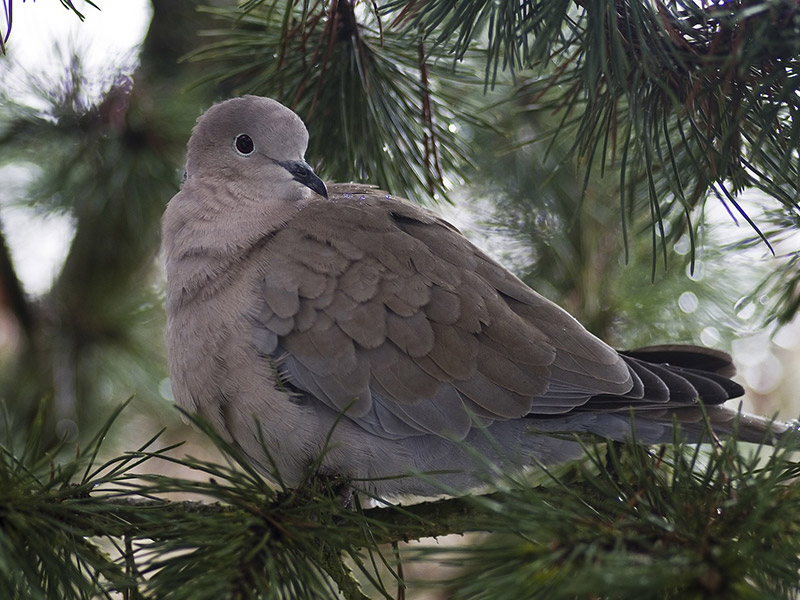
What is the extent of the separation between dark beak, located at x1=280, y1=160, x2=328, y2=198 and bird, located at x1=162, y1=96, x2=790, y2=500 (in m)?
0.05

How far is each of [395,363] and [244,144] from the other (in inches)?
27.3

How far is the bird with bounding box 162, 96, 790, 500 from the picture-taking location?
1435 mm

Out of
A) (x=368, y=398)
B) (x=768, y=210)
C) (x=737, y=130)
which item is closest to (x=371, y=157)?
(x=368, y=398)

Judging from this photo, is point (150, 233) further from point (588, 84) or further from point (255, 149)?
point (588, 84)

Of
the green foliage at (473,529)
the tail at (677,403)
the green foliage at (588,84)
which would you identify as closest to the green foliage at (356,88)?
the green foliage at (588,84)

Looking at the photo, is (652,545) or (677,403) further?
(677,403)

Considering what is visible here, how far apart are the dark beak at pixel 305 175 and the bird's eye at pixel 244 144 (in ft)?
0.40

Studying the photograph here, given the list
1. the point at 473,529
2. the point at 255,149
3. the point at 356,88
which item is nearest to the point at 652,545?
the point at 473,529

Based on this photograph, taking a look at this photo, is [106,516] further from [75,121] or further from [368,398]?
[75,121]

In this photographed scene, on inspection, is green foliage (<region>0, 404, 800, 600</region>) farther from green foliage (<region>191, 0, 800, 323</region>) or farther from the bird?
green foliage (<region>191, 0, 800, 323</region>)

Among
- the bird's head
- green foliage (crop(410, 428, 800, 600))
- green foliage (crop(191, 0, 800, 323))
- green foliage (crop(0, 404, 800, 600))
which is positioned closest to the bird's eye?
the bird's head

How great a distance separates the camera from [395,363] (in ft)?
4.73

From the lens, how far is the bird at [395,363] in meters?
1.43

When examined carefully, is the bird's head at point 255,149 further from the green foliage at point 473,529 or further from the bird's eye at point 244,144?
the green foliage at point 473,529
